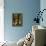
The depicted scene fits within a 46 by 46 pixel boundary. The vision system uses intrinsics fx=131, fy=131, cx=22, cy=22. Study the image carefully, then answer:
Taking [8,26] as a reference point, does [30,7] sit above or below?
above

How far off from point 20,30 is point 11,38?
483 millimetres

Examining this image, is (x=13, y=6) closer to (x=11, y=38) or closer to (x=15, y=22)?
(x=15, y=22)

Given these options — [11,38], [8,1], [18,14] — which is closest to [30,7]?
[18,14]

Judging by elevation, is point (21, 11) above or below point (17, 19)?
above

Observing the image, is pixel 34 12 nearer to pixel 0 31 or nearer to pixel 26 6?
pixel 26 6

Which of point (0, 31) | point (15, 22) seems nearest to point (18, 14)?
point (15, 22)

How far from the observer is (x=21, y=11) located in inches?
205

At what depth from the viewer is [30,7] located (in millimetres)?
5230

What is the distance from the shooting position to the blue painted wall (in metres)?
5.19

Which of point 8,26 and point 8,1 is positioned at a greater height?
point 8,1

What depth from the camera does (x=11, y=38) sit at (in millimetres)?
5242

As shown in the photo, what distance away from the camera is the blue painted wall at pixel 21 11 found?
5188 mm

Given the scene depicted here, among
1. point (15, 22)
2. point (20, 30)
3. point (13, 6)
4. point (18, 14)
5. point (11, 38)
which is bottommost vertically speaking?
point (11, 38)

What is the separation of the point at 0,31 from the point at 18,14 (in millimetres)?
996
